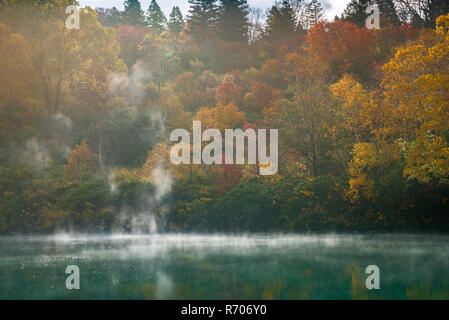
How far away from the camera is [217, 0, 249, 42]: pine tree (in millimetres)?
72250

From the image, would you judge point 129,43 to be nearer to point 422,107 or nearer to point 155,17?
point 155,17

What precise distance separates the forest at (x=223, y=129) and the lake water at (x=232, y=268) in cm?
408

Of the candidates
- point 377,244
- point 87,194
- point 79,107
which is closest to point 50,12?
point 79,107

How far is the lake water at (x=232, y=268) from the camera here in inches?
512

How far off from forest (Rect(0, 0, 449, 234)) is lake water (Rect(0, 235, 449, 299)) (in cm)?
408

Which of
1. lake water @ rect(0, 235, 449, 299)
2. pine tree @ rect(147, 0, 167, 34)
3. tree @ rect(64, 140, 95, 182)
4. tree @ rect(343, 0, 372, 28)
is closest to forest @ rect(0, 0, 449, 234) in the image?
tree @ rect(64, 140, 95, 182)

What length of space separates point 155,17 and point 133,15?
3677 millimetres

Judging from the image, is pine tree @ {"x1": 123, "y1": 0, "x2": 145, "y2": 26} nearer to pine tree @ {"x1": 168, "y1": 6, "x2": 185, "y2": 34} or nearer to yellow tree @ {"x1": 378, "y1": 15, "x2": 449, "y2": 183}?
pine tree @ {"x1": 168, "y1": 6, "x2": 185, "y2": 34}

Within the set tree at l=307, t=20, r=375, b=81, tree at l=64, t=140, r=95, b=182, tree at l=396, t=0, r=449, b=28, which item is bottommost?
tree at l=64, t=140, r=95, b=182

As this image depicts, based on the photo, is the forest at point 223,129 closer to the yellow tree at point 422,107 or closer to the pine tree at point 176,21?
the yellow tree at point 422,107

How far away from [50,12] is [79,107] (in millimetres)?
8384

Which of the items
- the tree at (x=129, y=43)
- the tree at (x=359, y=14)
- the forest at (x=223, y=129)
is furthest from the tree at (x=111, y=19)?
the tree at (x=359, y=14)

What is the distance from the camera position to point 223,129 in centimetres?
4203

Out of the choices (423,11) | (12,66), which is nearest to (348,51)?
(423,11)
